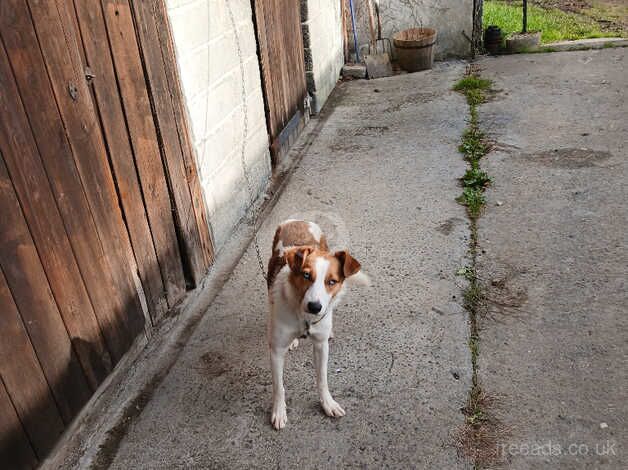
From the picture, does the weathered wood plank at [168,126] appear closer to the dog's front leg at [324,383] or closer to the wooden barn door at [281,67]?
the dog's front leg at [324,383]

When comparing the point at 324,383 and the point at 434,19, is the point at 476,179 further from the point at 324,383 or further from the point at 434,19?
the point at 434,19

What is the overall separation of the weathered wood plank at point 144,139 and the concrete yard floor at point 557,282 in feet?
6.90

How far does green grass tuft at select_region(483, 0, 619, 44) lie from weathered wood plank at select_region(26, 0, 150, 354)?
901 centimetres

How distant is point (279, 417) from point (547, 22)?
11127 millimetres

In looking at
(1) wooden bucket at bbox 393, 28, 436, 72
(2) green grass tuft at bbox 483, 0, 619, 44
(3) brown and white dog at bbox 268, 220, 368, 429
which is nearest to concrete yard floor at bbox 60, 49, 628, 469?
(3) brown and white dog at bbox 268, 220, 368, 429

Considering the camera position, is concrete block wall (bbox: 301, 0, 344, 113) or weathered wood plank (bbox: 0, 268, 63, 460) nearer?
weathered wood plank (bbox: 0, 268, 63, 460)

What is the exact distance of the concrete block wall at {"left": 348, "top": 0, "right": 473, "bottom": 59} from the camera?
949 cm

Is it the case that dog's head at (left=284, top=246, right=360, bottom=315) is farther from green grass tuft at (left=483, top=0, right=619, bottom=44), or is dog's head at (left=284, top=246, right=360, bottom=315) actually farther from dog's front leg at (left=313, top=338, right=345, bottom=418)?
green grass tuft at (left=483, top=0, right=619, bottom=44)

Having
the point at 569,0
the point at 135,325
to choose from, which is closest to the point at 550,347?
the point at 135,325

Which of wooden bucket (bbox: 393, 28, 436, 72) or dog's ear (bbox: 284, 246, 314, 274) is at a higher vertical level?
dog's ear (bbox: 284, 246, 314, 274)

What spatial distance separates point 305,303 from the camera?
242 cm

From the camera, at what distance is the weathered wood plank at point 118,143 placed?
2.89 metres

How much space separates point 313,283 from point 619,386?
5.83ft

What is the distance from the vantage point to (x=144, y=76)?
3379 millimetres
